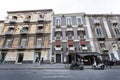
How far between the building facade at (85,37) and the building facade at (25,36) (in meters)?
1.90

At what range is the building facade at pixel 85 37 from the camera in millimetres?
25188

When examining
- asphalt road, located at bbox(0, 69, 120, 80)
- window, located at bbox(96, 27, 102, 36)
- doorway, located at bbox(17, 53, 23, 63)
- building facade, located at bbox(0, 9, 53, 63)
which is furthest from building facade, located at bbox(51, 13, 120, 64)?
asphalt road, located at bbox(0, 69, 120, 80)

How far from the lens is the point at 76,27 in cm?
2878

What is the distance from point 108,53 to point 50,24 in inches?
552

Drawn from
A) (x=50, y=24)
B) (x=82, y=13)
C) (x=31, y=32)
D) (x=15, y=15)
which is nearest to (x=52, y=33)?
(x=50, y=24)

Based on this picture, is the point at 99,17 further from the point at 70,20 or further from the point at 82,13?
the point at 70,20

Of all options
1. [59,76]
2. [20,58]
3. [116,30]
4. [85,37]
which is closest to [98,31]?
[85,37]

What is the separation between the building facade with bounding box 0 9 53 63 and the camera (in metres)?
26.4

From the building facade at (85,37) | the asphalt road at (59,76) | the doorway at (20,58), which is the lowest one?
the asphalt road at (59,76)

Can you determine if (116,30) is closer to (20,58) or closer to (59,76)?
(20,58)

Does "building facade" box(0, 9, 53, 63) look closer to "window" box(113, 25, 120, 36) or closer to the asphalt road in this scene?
the asphalt road

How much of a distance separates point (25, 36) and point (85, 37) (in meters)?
13.2

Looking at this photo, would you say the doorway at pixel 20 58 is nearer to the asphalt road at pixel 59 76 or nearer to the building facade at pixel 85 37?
the building facade at pixel 85 37

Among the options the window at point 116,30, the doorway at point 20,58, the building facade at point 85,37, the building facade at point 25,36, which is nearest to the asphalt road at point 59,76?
the building facade at point 85,37
